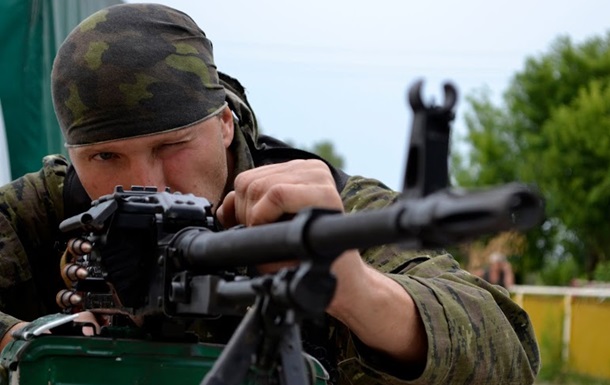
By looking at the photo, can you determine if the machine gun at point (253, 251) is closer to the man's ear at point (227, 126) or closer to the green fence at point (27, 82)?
the man's ear at point (227, 126)

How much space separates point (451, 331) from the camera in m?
2.54

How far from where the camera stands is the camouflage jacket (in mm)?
2510

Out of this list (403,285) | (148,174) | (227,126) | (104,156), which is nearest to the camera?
(403,285)

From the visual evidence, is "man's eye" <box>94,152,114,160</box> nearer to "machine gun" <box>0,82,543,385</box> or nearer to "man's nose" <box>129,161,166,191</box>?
"man's nose" <box>129,161,166,191</box>

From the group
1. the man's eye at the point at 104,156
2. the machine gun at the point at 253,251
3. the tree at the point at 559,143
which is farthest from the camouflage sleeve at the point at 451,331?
the tree at the point at 559,143

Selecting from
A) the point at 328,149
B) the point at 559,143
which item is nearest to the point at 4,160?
the point at 559,143

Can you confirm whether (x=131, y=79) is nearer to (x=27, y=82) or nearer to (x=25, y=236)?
(x=25, y=236)

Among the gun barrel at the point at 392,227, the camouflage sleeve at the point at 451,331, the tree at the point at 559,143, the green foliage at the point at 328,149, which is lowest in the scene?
the green foliage at the point at 328,149

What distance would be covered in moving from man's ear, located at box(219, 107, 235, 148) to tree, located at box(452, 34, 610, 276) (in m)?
32.8

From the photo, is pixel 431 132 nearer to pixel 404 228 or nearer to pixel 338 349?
pixel 404 228

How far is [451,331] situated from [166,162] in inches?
35.4

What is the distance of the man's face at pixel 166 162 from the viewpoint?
2.96 metres

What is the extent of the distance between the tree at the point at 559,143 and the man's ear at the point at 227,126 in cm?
3275

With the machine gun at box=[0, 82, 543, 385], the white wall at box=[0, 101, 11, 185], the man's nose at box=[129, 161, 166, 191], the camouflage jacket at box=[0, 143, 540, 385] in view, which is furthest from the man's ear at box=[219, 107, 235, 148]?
the white wall at box=[0, 101, 11, 185]
